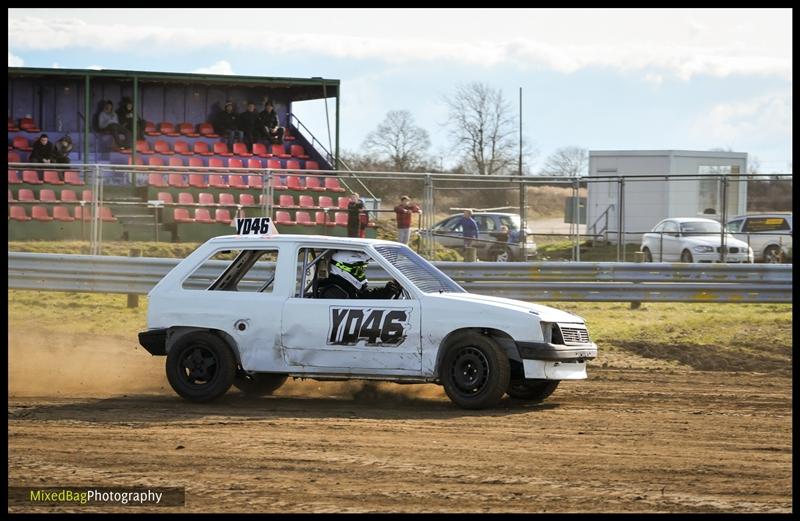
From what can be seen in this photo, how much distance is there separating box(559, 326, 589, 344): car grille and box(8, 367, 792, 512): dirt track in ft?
1.95

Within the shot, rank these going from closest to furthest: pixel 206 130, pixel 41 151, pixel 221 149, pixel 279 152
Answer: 1. pixel 41 151
2. pixel 221 149
3. pixel 279 152
4. pixel 206 130

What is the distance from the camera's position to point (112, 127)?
28.2 meters

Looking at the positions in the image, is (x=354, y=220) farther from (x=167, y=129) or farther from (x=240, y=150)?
(x=167, y=129)

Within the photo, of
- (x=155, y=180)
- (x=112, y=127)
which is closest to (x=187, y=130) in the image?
(x=112, y=127)

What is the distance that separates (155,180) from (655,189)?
935 centimetres

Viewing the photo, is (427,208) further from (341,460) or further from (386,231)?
(341,460)

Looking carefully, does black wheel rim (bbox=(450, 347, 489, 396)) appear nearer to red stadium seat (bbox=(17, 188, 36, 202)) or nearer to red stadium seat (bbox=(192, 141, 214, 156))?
red stadium seat (bbox=(17, 188, 36, 202))

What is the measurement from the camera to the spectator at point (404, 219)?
19781mm

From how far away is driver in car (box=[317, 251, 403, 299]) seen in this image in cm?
1072

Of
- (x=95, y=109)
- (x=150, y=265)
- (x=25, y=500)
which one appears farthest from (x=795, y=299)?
(x=95, y=109)

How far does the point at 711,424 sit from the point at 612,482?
8.62 ft

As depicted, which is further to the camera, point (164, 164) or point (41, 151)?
point (164, 164)

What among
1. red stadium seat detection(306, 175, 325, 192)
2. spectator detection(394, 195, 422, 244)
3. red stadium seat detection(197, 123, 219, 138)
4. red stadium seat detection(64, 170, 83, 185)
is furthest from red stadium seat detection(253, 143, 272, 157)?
spectator detection(394, 195, 422, 244)

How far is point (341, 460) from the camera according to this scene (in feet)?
25.6
